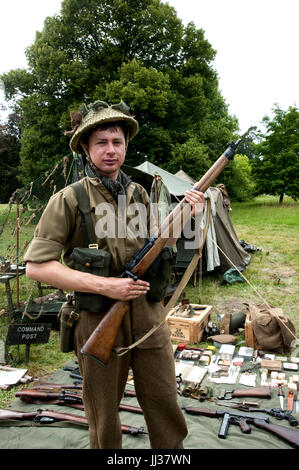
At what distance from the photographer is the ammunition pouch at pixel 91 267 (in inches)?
73.8

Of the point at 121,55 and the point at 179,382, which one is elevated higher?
the point at 121,55

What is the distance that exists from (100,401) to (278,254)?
1034 cm

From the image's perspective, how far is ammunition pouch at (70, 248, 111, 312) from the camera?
73.8 inches

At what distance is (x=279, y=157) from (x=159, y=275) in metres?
24.5

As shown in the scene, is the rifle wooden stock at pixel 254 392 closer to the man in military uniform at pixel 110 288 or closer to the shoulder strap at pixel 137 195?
the man in military uniform at pixel 110 288

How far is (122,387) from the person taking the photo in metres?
2.15

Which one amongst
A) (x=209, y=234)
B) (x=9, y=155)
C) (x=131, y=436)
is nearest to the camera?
(x=131, y=436)

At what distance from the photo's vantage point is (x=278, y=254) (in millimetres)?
11203


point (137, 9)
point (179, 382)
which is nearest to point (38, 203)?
point (179, 382)

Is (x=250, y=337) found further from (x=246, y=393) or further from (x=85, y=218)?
(x=85, y=218)

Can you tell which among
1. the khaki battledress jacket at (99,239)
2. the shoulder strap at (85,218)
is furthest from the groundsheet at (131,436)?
the shoulder strap at (85,218)

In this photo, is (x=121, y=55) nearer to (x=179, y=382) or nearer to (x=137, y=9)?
(x=137, y=9)

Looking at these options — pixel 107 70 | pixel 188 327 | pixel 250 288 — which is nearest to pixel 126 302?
pixel 188 327

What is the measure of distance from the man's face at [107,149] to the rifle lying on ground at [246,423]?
2.79m
